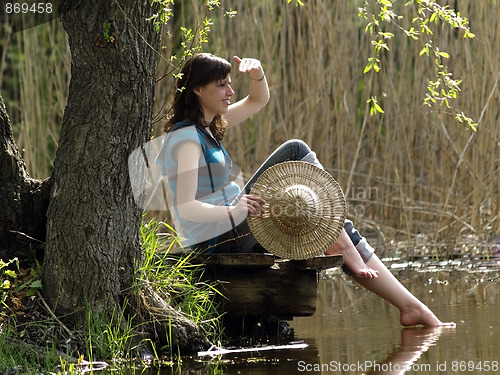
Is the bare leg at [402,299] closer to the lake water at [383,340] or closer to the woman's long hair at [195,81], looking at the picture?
the lake water at [383,340]

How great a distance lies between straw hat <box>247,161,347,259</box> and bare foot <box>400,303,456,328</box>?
457mm

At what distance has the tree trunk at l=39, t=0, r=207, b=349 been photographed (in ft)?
9.80

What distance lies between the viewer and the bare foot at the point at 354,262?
3.47 m

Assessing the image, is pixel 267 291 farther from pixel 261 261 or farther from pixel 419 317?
pixel 419 317

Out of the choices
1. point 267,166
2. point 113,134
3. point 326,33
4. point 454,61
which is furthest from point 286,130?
point 113,134

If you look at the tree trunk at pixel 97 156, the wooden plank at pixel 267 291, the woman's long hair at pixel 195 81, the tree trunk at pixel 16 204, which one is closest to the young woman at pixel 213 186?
the woman's long hair at pixel 195 81

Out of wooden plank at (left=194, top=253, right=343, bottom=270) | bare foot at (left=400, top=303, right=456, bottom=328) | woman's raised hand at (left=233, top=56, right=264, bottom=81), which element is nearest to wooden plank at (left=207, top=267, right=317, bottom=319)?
wooden plank at (left=194, top=253, right=343, bottom=270)

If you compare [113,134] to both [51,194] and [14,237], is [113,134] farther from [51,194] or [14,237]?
[14,237]

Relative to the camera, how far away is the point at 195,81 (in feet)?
11.6

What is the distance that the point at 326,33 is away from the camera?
5352mm

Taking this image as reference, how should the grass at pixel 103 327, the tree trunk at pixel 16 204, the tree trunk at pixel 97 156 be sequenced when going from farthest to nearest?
the tree trunk at pixel 16 204 < the tree trunk at pixel 97 156 < the grass at pixel 103 327

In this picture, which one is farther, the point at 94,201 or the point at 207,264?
the point at 207,264

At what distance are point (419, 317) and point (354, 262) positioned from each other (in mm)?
331

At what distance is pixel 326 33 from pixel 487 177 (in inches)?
51.2
